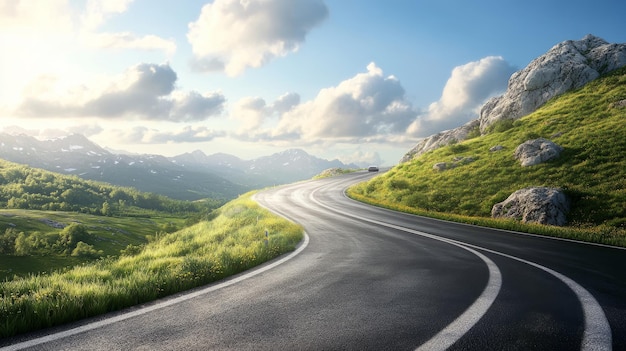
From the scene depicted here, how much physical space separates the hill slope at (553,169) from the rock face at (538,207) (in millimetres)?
643

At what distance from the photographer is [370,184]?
3831 cm

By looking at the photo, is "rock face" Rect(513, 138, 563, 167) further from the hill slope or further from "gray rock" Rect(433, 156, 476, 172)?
"gray rock" Rect(433, 156, 476, 172)

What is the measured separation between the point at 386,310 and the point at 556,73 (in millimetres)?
52358

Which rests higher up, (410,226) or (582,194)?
(582,194)

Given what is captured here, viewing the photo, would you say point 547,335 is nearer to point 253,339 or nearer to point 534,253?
point 253,339

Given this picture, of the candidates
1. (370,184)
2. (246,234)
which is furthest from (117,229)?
(246,234)

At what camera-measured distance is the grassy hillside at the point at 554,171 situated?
17.9m

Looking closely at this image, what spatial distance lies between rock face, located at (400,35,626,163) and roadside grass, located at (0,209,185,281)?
246ft

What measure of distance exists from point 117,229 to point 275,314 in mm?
133799

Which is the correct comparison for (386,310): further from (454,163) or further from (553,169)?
(454,163)

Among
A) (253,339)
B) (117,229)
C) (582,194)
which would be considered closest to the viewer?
(253,339)

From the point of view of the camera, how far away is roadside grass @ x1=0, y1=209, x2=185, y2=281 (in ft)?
271

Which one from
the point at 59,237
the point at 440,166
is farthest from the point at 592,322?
the point at 59,237

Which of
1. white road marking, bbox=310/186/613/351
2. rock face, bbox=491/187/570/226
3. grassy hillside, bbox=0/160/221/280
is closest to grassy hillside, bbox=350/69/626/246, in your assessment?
rock face, bbox=491/187/570/226
